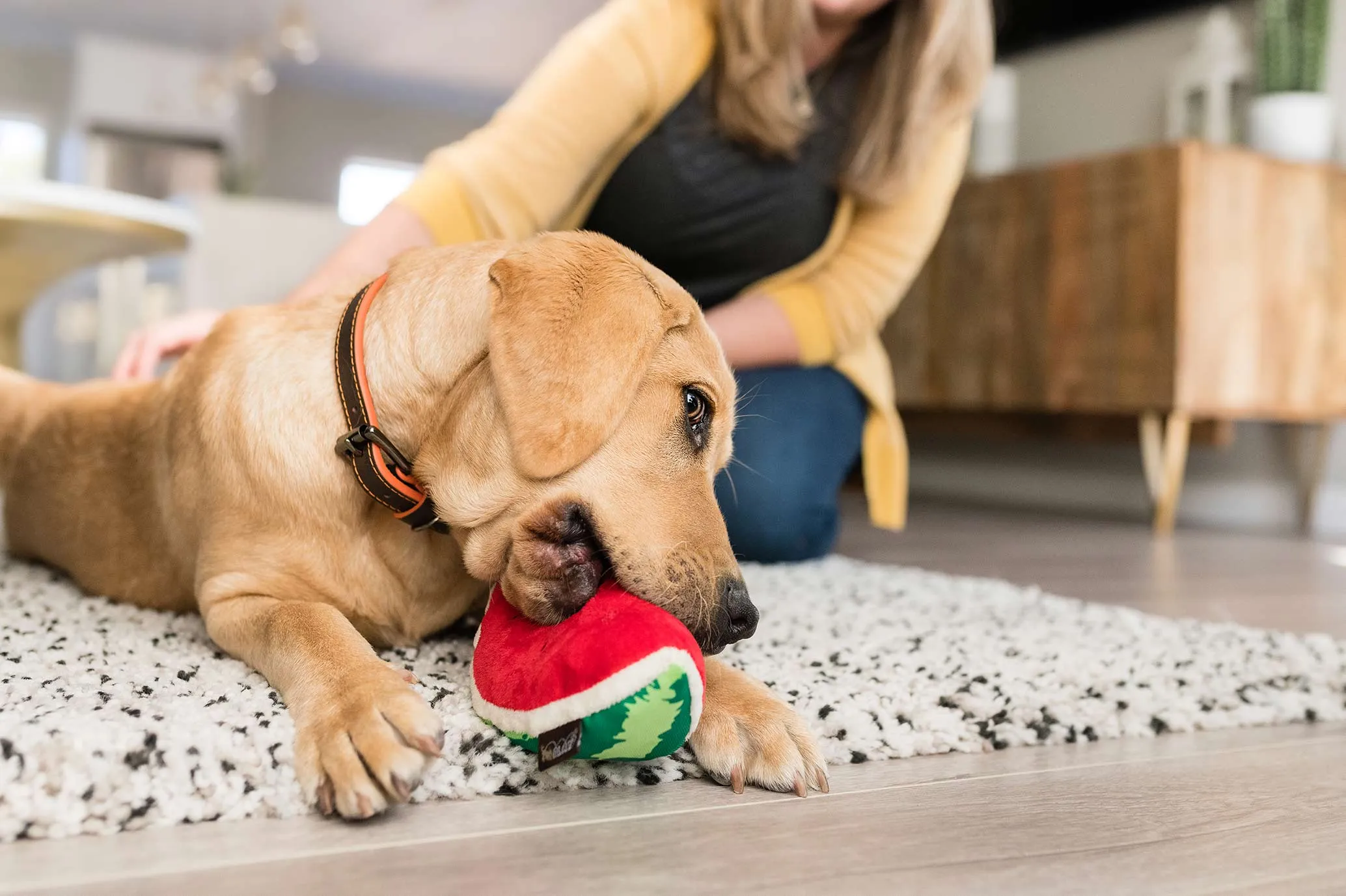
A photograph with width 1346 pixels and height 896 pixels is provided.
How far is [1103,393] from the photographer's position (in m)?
3.79

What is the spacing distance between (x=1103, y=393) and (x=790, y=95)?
2.00 meters

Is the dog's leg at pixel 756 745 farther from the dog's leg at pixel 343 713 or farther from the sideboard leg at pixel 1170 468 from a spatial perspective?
the sideboard leg at pixel 1170 468

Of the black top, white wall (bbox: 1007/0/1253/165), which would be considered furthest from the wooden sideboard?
the black top

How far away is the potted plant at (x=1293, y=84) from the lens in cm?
373

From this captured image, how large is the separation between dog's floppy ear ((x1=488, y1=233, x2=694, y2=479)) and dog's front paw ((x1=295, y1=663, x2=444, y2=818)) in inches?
9.7

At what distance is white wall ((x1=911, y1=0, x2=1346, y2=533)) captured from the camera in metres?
4.16

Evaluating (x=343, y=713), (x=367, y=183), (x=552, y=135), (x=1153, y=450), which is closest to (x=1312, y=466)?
(x=1153, y=450)

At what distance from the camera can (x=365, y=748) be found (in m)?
0.89

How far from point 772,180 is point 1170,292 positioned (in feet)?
5.85

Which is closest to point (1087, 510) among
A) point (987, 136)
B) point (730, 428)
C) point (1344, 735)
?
point (987, 136)

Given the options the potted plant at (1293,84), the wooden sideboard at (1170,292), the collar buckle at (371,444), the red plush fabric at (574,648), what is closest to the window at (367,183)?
the wooden sideboard at (1170,292)

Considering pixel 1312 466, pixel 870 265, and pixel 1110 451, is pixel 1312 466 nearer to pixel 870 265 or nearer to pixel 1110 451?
pixel 1110 451

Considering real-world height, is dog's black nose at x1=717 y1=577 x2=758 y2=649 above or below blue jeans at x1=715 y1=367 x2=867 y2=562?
above

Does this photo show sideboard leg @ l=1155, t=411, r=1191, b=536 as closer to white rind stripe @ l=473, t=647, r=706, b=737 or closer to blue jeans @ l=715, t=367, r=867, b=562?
blue jeans @ l=715, t=367, r=867, b=562
